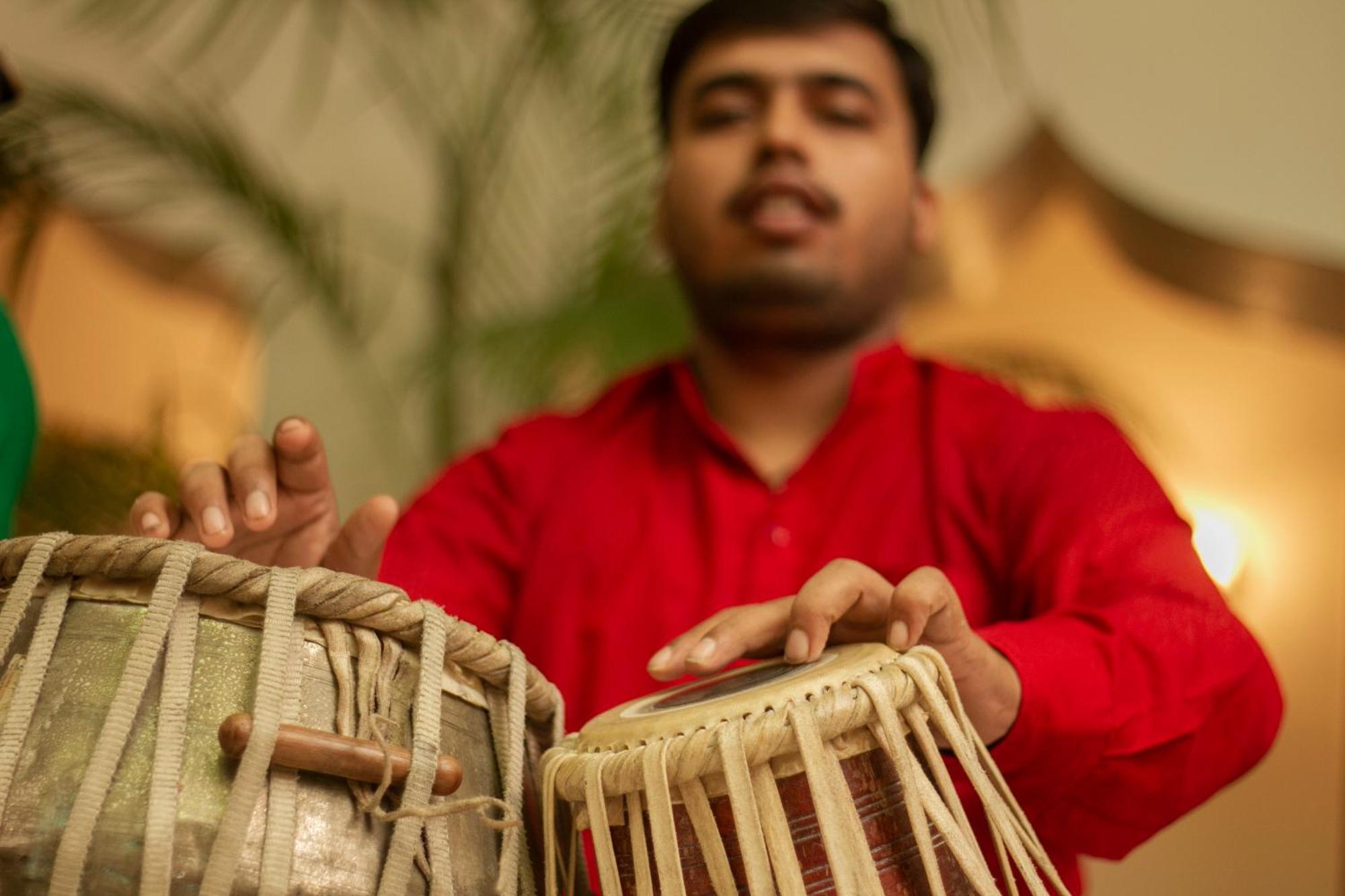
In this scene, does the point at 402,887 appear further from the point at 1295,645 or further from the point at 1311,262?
the point at 1295,645

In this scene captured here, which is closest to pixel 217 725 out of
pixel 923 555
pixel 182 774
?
pixel 182 774

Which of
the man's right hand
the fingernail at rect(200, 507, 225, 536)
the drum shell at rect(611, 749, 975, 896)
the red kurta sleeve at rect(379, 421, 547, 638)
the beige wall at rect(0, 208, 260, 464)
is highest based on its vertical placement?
the beige wall at rect(0, 208, 260, 464)

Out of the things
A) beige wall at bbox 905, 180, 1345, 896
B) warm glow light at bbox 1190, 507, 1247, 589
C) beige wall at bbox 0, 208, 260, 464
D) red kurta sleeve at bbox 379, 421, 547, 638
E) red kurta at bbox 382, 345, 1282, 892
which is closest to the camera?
red kurta at bbox 382, 345, 1282, 892

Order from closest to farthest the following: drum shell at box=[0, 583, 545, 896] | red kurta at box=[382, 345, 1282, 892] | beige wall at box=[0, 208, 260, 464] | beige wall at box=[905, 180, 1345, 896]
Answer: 1. drum shell at box=[0, 583, 545, 896]
2. red kurta at box=[382, 345, 1282, 892]
3. beige wall at box=[0, 208, 260, 464]
4. beige wall at box=[905, 180, 1345, 896]

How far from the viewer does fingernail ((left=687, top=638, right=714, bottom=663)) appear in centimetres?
87

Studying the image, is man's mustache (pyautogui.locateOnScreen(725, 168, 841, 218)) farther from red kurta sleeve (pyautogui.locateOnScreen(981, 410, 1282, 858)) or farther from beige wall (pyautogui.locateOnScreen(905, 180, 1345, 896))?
beige wall (pyautogui.locateOnScreen(905, 180, 1345, 896))

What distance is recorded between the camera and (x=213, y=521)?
3.29 feet

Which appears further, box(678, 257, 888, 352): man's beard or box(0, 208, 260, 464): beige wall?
box(0, 208, 260, 464): beige wall

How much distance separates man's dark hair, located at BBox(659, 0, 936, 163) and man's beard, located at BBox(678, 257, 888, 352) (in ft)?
1.02

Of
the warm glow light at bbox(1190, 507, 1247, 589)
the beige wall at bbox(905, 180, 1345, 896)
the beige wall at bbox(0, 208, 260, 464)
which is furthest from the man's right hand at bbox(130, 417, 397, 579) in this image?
the warm glow light at bbox(1190, 507, 1247, 589)

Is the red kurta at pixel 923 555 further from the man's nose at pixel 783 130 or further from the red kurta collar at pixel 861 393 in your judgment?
the man's nose at pixel 783 130

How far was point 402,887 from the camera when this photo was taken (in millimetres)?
753

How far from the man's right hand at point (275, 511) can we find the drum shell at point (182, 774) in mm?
230

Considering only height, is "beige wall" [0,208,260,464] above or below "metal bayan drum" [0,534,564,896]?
above
